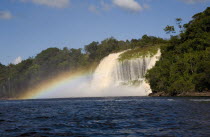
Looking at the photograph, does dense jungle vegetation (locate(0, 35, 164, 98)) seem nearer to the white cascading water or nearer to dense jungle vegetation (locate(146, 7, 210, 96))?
the white cascading water

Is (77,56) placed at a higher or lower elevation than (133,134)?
higher

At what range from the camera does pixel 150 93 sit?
7262cm

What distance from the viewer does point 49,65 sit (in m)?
176

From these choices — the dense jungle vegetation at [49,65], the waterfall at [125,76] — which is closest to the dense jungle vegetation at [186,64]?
the waterfall at [125,76]

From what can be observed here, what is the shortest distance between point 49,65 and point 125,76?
336 feet

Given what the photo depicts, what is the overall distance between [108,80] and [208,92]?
1437 inches

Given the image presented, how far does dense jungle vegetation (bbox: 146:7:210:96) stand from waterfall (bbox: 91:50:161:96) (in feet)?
16.2

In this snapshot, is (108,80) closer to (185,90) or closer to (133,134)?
(185,90)

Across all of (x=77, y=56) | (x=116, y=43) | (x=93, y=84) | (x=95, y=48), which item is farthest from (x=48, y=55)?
(x=93, y=84)

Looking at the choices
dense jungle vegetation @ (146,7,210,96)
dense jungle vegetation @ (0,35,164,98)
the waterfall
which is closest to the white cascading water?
the waterfall

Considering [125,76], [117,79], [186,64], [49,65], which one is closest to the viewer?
[186,64]

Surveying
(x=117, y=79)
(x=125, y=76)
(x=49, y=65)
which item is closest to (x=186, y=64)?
(x=125, y=76)

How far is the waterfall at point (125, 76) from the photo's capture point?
257 ft

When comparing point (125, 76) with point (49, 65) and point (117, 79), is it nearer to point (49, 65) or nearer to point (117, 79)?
point (117, 79)
